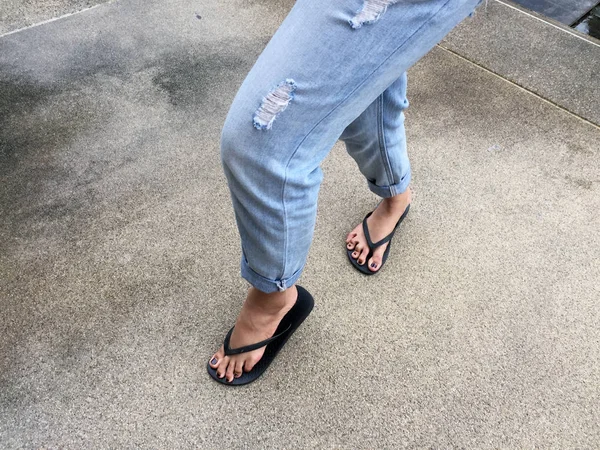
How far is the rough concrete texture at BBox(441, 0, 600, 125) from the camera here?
2035 mm

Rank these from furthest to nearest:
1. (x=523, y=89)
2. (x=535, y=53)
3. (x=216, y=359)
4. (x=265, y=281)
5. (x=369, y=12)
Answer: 1. (x=535, y=53)
2. (x=523, y=89)
3. (x=216, y=359)
4. (x=265, y=281)
5. (x=369, y=12)

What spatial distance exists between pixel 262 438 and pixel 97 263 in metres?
0.67

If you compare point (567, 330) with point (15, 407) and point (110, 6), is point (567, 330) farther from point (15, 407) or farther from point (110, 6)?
point (110, 6)

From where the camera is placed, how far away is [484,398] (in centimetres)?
122

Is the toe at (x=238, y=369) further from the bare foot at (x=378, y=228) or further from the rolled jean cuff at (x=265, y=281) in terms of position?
the bare foot at (x=378, y=228)

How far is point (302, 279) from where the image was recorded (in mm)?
1449

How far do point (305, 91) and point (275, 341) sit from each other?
0.69 metres

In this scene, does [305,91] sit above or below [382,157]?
above

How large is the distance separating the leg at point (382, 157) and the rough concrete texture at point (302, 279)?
0.24 ft

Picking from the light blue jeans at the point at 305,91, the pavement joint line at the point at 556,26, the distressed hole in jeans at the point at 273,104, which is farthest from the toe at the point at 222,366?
the pavement joint line at the point at 556,26

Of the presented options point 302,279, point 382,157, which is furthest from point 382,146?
point 302,279

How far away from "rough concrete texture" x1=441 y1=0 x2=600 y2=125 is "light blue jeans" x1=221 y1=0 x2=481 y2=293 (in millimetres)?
1458

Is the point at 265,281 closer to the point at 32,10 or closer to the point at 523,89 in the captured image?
the point at 523,89

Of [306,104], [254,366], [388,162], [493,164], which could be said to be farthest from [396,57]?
[493,164]
